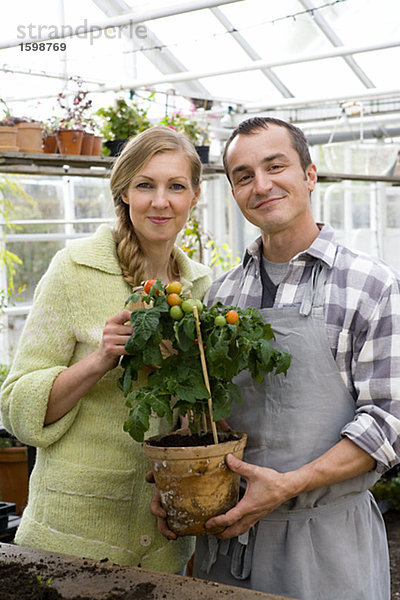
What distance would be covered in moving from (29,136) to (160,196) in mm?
2572

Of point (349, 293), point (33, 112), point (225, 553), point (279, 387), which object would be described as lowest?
point (225, 553)

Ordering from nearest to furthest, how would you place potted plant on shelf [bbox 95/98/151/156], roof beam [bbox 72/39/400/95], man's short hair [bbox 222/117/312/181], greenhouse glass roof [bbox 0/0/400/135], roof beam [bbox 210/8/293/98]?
man's short hair [bbox 222/117/312/181]
potted plant on shelf [bbox 95/98/151/156]
roof beam [bbox 72/39/400/95]
greenhouse glass roof [bbox 0/0/400/135]
roof beam [bbox 210/8/293/98]

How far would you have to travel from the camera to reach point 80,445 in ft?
6.25

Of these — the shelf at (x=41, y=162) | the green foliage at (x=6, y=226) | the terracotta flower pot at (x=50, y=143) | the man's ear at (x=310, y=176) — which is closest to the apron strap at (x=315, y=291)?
the man's ear at (x=310, y=176)

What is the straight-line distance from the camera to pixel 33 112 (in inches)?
259

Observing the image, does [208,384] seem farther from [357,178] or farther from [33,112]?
[33,112]

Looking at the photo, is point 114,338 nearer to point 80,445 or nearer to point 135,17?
point 80,445

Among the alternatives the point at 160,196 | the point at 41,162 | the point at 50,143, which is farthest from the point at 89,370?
the point at 50,143

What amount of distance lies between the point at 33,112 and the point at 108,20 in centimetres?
233

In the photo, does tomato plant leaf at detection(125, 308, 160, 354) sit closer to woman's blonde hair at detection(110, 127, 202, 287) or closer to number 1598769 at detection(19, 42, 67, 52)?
woman's blonde hair at detection(110, 127, 202, 287)

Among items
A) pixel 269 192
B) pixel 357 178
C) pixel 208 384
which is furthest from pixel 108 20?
pixel 208 384

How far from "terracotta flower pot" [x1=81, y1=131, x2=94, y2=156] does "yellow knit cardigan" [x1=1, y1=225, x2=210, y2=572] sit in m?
2.84

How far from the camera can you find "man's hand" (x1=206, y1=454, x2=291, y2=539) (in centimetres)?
164

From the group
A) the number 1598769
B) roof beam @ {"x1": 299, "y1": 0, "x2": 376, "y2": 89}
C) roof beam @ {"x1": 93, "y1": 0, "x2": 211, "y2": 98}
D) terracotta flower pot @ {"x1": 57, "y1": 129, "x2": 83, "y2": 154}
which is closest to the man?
terracotta flower pot @ {"x1": 57, "y1": 129, "x2": 83, "y2": 154}
